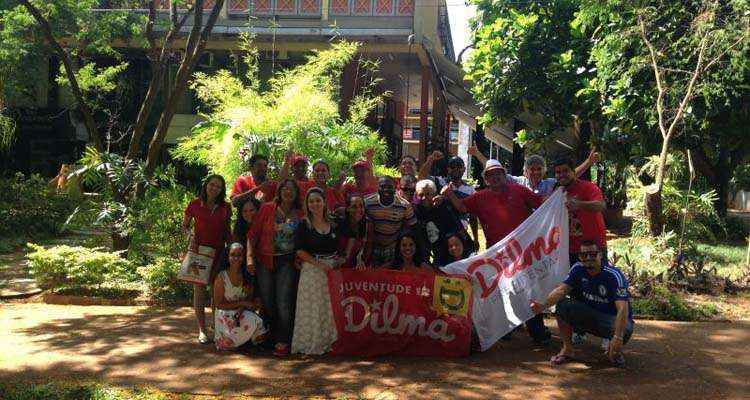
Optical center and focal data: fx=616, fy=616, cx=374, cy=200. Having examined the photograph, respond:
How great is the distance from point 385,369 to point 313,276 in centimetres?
101

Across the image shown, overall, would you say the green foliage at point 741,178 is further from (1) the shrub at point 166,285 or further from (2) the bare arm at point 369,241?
(1) the shrub at point 166,285

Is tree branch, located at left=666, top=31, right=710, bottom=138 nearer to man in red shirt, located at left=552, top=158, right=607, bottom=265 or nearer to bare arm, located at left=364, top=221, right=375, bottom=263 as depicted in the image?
man in red shirt, located at left=552, top=158, right=607, bottom=265

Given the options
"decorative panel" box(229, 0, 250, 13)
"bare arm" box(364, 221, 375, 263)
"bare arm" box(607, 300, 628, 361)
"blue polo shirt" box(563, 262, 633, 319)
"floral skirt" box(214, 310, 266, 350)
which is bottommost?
"floral skirt" box(214, 310, 266, 350)

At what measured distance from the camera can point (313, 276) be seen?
17.7 feet

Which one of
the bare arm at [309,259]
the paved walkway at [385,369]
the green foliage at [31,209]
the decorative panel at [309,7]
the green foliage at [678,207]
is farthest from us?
the decorative panel at [309,7]

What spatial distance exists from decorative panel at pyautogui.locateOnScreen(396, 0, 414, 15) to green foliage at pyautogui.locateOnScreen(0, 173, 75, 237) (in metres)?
9.44

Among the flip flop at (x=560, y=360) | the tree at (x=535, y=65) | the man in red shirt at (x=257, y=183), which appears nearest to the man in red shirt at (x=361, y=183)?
the man in red shirt at (x=257, y=183)

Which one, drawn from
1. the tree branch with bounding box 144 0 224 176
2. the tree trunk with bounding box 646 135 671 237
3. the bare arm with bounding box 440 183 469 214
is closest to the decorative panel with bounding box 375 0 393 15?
the tree branch with bounding box 144 0 224 176

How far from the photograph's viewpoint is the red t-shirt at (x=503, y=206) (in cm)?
580

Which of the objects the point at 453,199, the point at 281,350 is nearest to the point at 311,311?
the point at 281,350

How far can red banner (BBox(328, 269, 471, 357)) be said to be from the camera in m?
5.43

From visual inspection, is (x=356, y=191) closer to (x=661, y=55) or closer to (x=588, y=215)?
(x=588, y=215)

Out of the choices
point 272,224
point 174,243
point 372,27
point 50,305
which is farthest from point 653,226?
point 372,27

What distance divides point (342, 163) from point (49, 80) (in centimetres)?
1450
